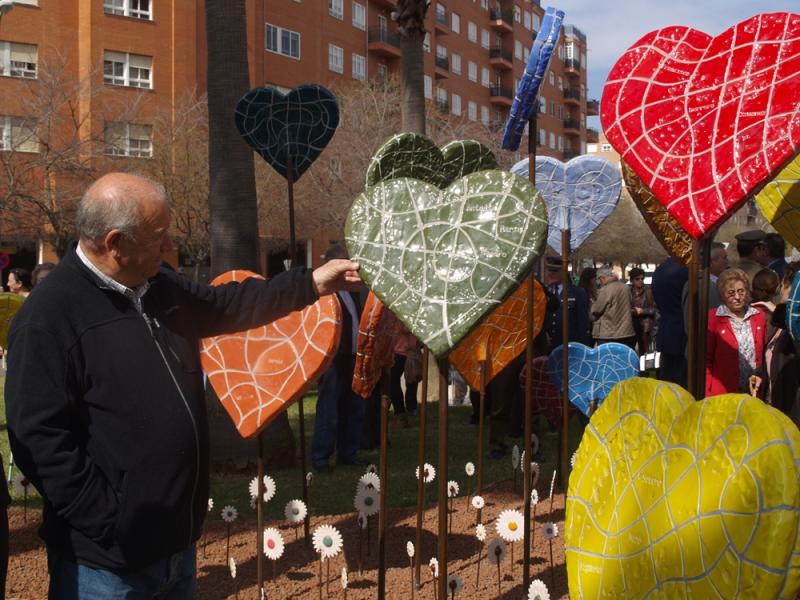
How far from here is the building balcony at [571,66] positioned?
62.7 metres

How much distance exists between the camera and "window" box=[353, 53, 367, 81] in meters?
33.9

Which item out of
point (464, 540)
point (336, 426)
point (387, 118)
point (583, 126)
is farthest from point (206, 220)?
point (583, 126)

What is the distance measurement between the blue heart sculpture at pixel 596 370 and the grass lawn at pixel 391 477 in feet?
2.85

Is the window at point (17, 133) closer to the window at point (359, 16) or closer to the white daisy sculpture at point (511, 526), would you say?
the window at point (359, 16)

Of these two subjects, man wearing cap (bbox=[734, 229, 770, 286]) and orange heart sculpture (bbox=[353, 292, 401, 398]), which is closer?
orange heart sculpture (bbox=[353, 292, 401, 398])

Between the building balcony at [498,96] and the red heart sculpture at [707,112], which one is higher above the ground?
the building balcony at [498,96]

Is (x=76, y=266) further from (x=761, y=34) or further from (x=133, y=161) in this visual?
(x=133, y=161)

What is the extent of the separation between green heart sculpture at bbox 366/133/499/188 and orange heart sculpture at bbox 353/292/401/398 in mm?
1001

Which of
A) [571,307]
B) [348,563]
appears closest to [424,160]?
[348,563]

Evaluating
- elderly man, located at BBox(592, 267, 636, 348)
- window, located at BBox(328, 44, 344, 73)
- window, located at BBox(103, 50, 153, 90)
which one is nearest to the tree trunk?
elderly man, located at BBox(592, 267, 636, 348)

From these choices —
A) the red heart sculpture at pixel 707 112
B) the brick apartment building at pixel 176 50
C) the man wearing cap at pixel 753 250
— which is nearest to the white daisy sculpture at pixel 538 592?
the red heart sculpture at pixel 707 112

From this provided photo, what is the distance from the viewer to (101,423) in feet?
6.56

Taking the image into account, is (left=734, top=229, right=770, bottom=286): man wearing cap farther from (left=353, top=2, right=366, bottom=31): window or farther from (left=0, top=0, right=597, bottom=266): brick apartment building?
(left=353, top=2, right=366, bottom=31): window

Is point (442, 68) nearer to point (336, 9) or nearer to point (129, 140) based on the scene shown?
point (336, 9)
